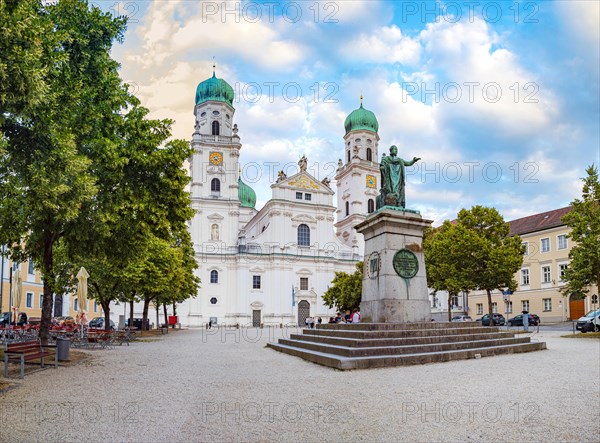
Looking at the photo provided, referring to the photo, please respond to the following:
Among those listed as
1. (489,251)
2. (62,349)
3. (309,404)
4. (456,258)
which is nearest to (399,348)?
(309,404)

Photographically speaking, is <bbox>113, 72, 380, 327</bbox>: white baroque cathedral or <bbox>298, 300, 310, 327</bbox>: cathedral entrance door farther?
<bbox>298, 300, 310, 327</bbox>: cathedral entrance door

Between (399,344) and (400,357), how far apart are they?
122cm

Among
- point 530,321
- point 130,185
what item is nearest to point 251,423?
point 130,185

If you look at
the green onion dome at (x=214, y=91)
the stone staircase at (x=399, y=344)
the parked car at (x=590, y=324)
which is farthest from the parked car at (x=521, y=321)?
the green onion dome at (x=214, y=91)

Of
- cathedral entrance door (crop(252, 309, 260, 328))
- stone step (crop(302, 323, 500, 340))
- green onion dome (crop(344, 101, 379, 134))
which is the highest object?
green onion dome (crop(344, 101, 379, 134))

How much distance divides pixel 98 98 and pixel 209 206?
156ft

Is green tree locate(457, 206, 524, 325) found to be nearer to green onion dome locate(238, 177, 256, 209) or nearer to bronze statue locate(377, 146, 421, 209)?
bronze statue locate(377, 146, 421, 209)

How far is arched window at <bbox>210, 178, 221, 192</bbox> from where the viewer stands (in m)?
63.5

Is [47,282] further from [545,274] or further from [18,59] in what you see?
[545,274]

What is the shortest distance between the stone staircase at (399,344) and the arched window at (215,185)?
157ft

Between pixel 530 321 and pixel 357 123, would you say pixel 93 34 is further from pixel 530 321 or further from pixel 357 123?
pixel 357 123

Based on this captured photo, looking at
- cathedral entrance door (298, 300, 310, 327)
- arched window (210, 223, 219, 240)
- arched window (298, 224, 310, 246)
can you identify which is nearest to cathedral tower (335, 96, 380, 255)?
arched window (298, 224, 310, 246)

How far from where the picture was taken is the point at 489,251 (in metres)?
33.2

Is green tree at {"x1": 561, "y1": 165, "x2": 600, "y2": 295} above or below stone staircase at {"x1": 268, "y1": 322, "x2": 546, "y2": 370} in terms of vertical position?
above
